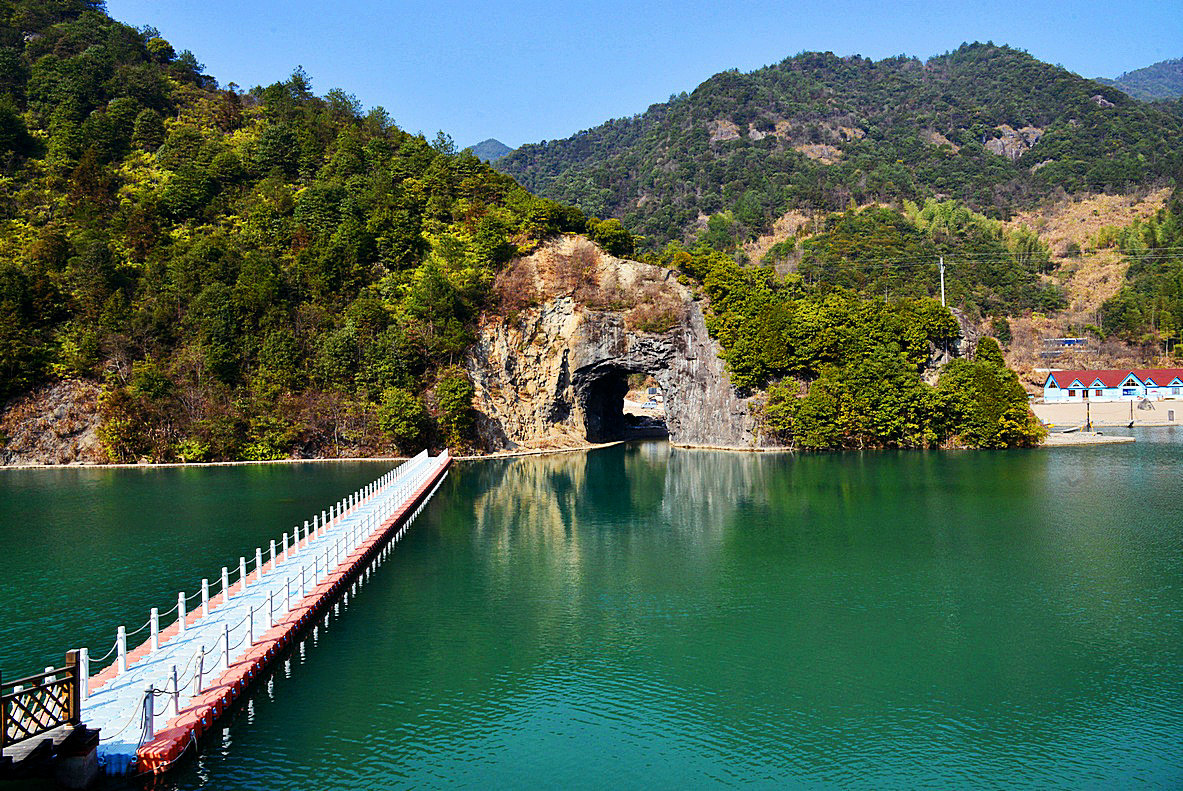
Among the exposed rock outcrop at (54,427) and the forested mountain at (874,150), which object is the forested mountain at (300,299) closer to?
the exposed rock outcrop at (54,427)

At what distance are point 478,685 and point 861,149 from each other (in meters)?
158

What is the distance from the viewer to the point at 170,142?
73.6 metres

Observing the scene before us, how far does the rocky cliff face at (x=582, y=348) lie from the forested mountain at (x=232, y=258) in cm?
272

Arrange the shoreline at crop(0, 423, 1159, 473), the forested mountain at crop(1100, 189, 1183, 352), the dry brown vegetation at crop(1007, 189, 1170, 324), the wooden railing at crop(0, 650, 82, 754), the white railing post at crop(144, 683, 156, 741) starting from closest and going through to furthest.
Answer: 1. the wooden railing at crop(0, 650, 82, 754)
2. the white railing post at crop(144, 683, 156, 741)
3. the shoreline at crop(0, 423, 1159, 473)
4. the forested mountain at crop(1100, 189, 1183, 352)
5. the dry brown vegetation at crop(1007, 189, 1170, 324)

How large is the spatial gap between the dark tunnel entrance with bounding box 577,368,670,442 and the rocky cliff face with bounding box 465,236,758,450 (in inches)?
35.9

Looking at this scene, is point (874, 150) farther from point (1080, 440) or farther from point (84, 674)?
point (84, 674)

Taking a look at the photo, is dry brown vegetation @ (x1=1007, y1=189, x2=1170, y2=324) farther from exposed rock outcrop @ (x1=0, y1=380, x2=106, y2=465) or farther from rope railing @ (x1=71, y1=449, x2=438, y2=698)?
exposed rock outcrop @ (x1=0, y1=380, x2=106, y2=465)

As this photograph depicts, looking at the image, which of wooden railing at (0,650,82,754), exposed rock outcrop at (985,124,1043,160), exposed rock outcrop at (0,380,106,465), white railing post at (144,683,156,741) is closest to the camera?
wooden railing at (0,650,82,754)

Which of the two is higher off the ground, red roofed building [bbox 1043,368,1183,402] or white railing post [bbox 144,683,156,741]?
red roofed building [bbox 1043,368,1183,402]

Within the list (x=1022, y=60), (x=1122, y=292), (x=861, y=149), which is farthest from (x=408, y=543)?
(x=1022, y=60)

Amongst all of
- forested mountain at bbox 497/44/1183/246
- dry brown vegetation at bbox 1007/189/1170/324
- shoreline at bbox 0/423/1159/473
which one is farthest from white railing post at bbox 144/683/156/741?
forested mountain at bbox 497/44/1183/246

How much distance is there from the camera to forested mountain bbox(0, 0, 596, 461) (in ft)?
182

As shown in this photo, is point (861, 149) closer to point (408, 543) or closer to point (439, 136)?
point (439, 136)

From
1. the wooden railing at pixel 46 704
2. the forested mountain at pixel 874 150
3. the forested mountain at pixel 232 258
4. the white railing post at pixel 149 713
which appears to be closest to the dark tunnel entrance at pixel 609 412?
the forested mountain at pixel 232 258
